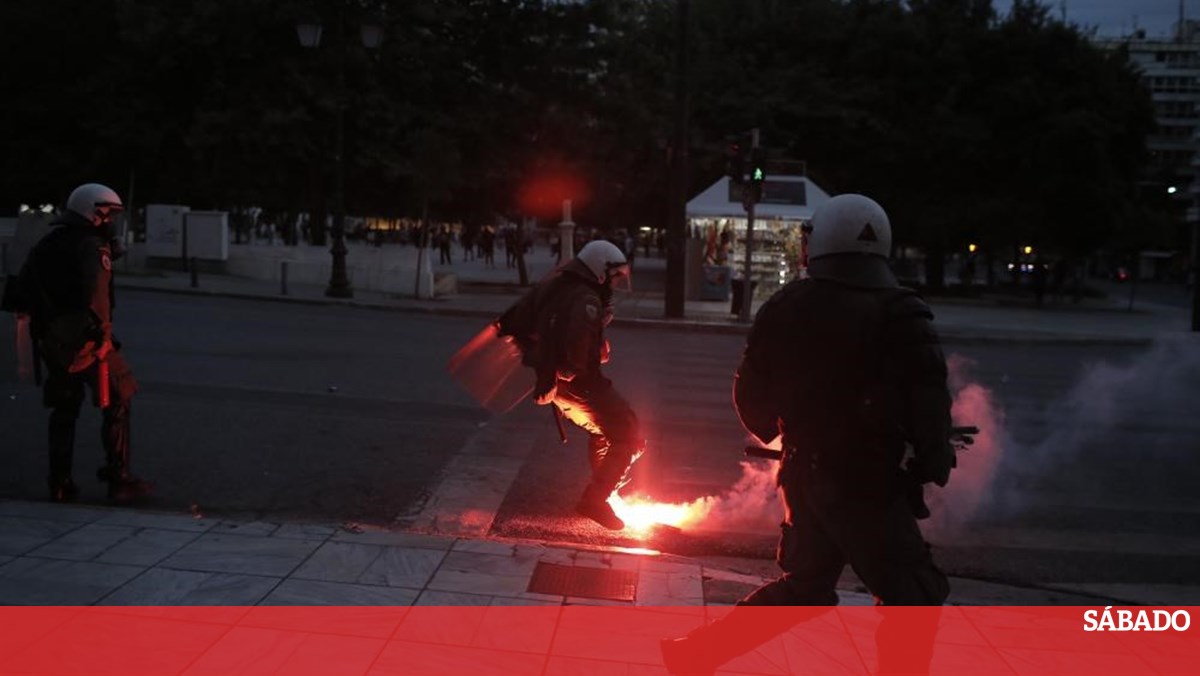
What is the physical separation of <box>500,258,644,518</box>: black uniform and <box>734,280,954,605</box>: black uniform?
244 centimetres

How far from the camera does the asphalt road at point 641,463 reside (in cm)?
629

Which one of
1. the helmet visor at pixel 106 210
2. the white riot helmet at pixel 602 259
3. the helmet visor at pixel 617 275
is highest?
the helmet visor at pixel 106 210

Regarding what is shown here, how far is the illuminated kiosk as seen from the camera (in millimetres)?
25188

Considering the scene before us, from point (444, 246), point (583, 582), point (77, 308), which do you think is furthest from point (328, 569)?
point (444, 246)

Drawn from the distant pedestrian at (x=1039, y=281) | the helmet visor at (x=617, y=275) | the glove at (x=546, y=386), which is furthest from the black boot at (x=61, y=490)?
the distant pedestrian at (x=1039, y=281)

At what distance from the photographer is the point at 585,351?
5.57 m

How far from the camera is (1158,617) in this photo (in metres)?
4.98

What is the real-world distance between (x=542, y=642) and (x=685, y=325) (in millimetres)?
15834

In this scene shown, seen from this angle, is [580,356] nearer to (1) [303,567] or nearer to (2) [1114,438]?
(1) [303,567]

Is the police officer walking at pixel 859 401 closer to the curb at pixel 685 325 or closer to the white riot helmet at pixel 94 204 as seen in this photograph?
the white riot helmet at pixel 94 204

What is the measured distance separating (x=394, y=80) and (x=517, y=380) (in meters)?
23.1

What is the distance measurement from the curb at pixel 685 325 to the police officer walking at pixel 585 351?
44.8 ft

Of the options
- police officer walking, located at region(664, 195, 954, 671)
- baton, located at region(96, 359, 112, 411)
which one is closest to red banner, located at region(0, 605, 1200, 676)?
police officer walking, located at region(664, 195, 954, 671)

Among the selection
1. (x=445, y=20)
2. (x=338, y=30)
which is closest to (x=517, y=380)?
(x=338, y=30)
